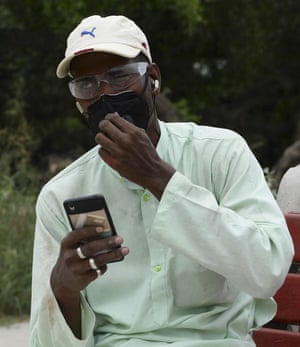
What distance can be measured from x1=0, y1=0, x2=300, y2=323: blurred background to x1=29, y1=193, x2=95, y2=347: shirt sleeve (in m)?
9.04

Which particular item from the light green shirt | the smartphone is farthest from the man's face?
the smartphone

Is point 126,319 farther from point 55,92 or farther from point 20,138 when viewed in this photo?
point 55,92

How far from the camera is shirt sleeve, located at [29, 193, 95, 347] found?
304 centimetres

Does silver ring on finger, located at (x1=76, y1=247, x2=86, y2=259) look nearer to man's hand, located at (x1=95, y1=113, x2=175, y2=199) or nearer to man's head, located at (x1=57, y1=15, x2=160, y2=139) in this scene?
man's hand, located at (x1=95, y1=113, x2=175, y2=199)

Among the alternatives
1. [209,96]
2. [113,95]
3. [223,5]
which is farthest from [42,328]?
[209,96]

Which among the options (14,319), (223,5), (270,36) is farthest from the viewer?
(270,36)

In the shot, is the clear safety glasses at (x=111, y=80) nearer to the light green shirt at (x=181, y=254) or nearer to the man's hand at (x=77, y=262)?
the light green shirt at (x=181, y=254)

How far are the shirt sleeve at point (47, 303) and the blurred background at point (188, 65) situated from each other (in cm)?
904

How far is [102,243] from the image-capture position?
2773 millimetres

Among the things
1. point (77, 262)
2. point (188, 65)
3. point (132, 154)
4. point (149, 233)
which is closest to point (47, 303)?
point (77, 262)

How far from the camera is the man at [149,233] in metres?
2.82

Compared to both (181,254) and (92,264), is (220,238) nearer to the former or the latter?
(181,254)

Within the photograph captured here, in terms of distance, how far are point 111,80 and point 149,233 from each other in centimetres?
49

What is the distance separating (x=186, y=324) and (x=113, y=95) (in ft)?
2.24
